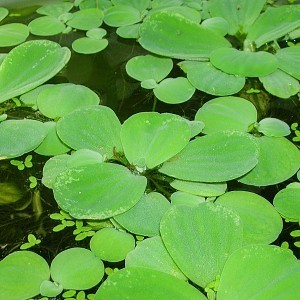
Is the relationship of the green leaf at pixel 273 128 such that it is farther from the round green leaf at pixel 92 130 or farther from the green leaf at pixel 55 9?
the green leaf at pixel 55 9

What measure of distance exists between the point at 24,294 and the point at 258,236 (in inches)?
22.1

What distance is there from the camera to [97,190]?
4.37ft

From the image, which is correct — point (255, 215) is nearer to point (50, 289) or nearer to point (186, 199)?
point (186, 199)

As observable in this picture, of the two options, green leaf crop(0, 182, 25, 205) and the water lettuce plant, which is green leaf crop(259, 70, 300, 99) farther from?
green leaf crop(0, 182, 25, 205)

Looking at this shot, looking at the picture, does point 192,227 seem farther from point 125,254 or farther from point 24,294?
point 24,294

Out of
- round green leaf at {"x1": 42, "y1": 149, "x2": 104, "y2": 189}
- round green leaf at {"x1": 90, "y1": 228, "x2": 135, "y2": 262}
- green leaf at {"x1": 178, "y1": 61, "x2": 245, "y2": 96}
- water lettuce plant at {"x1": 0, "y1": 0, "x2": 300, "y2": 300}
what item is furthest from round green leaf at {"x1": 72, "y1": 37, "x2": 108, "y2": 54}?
round green leaf at {"x1": 90, "y1": 228, "x2": 135, "y2": 262}

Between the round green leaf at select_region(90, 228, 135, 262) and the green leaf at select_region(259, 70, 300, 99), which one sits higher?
the green leaf at select_region(259, 70, 300, 99)

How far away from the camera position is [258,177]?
143cm

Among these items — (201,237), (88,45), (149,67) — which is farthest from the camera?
(88,45)

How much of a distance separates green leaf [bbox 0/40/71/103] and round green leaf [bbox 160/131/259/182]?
557 millimetres

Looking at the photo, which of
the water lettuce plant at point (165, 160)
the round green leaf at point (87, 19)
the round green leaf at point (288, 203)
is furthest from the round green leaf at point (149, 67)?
the round green leaf at point (288, 203)

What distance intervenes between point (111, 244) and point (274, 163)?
0.51m

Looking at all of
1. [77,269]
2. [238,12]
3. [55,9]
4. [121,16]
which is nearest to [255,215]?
[77,269]

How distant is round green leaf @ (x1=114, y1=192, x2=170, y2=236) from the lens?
129cm
